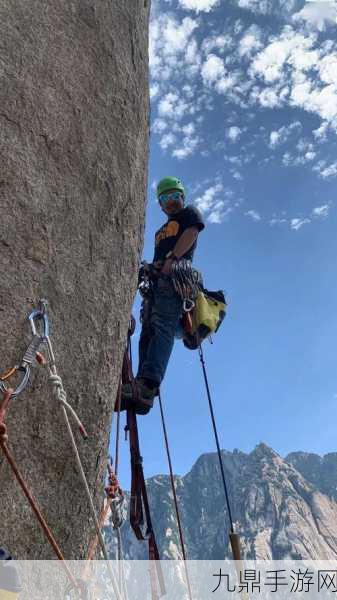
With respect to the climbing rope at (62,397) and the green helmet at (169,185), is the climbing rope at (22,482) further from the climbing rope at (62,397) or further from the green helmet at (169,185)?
the green helmet at (169,185)

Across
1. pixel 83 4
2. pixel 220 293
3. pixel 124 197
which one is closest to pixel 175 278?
pixel 220 293

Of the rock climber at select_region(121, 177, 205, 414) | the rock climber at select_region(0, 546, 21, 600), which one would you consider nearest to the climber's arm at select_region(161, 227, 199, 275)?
the rock climber at select_region(121, 177, 205, 414)

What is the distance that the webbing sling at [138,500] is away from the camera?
4477 mm

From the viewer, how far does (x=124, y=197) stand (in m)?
3.86

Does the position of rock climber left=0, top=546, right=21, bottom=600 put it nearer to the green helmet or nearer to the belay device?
the belay device

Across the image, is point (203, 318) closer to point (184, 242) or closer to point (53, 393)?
point (184, 242)

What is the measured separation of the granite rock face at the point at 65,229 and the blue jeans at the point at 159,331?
5.10ft

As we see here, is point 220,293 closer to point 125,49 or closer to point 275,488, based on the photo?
point 125,49

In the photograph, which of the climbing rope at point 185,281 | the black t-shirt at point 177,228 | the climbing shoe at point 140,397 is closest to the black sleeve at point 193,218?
the black t-shirt at point 177,228

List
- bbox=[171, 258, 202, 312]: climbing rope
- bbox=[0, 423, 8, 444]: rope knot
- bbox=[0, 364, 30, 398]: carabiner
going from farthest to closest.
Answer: bbox=[171, 258, 202, 312]: climbing rope → bbox=[0, 364, 30, 398]: carabiner → bbox=[0, 423, 8, 444]: rope knot

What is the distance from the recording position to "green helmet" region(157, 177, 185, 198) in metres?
6.75

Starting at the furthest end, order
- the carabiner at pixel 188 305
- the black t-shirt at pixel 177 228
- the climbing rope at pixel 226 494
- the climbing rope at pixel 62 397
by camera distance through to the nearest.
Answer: the black t-shirt at pixel 177 228
the carabiner at pixel 188 305
the climbing rope at pixel 226 494
the climbing rope at pixel 62 397

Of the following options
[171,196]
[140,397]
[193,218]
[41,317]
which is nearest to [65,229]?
[41,317]

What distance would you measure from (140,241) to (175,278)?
161 cm
